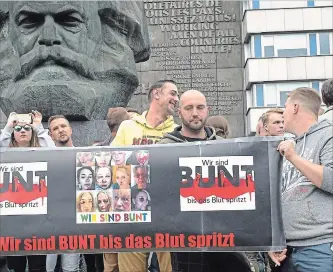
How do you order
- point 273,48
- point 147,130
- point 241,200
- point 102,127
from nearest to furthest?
point 241,200 < point 147,130 < point 102,127 < point 273,48

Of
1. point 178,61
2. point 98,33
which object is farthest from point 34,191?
point 178,61

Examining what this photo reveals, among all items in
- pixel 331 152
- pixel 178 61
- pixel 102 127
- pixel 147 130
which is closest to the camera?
pixel 331 152

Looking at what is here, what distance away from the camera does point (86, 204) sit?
4.17m

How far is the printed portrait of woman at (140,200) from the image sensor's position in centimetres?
415

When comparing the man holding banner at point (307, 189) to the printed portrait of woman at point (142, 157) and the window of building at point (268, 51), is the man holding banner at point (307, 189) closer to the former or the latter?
the printed portrait of woman at point (142, 157)

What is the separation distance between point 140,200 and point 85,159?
0.45 meters

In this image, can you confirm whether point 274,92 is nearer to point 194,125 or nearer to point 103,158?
point 194,125

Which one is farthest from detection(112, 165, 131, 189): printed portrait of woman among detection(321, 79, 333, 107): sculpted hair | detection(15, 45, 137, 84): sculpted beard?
detection(15, 45, 137, 84): sculpted beard

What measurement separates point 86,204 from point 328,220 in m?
1.48

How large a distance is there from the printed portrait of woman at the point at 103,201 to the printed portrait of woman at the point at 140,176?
0.18 metres

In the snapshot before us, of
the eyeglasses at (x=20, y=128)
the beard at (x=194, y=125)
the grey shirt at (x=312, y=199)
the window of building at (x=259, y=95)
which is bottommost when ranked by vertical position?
the grey shirt at (x=312, y=199)

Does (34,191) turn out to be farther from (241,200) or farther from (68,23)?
(68,23)

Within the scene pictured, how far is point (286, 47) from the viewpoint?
29953 millimetres

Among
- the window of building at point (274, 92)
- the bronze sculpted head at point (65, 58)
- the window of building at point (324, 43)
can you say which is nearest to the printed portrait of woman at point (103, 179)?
the bronze sculpted head at point (65, 58)
